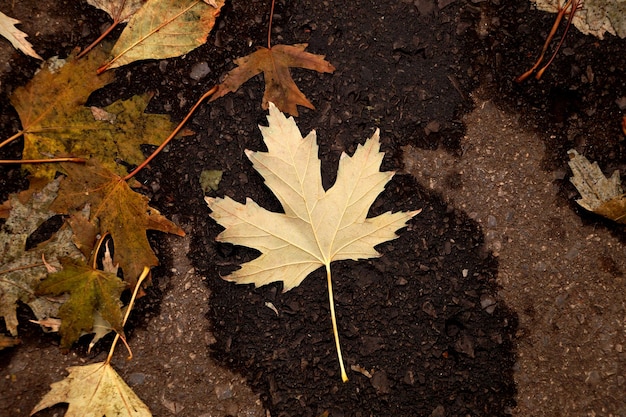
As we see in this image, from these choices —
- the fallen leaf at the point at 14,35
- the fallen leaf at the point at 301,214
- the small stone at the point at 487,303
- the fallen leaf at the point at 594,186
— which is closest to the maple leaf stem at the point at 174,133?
the fallen leaf at the point at 301,214

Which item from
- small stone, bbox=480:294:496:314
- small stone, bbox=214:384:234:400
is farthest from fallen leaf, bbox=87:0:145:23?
small stone, bbox=480:294:496:314

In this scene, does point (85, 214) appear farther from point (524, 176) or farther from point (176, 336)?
point (524, 176)

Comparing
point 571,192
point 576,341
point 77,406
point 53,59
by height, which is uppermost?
point 53,59

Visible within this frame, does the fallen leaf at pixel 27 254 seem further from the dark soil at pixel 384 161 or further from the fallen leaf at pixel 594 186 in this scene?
the fallen leaf at pixel 594 186

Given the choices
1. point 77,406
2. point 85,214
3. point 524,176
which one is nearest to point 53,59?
point 85,214

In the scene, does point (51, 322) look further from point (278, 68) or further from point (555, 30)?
point (555, 30)

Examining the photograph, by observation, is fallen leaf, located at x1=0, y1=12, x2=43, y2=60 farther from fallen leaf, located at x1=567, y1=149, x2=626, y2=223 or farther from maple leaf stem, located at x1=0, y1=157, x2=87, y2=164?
fallen leaf, located at x1=567, y1=149, x2=626, y2=223
